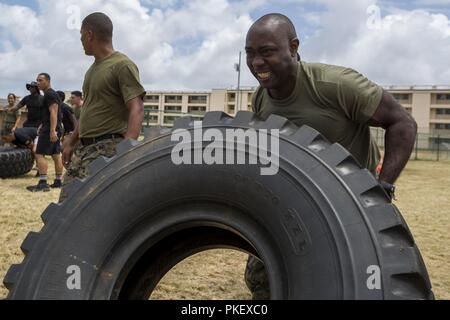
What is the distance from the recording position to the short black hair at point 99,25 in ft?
10.9

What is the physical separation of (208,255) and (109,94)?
1.73m

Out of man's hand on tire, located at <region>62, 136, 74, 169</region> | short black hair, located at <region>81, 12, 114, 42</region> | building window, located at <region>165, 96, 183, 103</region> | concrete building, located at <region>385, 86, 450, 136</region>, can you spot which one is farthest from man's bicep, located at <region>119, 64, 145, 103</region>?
building window, located at <region>165, 96, 183, 103</region>

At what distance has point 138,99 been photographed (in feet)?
10.5

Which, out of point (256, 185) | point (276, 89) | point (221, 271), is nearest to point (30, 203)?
point (221, 271)

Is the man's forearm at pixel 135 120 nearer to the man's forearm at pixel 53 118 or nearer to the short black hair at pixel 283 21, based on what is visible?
the short black hair at pixel 283 21

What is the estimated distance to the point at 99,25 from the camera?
3.34 m

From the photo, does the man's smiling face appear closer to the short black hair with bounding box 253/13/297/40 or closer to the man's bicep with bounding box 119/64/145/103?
the short black hair with bounding box 253/13/297/40

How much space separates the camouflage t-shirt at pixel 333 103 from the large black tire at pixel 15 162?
22.8ft

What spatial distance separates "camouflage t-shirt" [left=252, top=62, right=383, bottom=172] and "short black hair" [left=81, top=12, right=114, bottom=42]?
1.58 m

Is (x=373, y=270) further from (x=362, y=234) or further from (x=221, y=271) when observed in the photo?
(x=221, y=271)

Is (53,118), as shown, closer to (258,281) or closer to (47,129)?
(47,129)

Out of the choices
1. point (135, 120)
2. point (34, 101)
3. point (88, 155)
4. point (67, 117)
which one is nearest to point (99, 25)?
point (135, 120)
